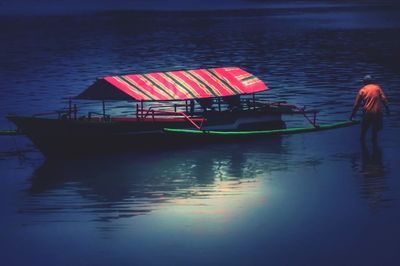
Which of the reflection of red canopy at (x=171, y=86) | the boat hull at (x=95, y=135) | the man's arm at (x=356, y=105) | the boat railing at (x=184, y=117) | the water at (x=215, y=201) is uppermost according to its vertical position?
the reflection of red canopy at (x=171, y=86)

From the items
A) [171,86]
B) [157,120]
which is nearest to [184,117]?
[157,120]

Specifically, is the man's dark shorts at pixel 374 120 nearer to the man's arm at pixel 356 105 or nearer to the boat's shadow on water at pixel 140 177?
the man's arm at pixel 356 105

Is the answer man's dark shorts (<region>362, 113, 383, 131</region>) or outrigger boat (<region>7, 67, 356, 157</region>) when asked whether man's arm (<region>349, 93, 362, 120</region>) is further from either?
outrigger boat (<region>7, 67, 356, 157</region>)

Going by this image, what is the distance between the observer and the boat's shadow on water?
1310 inches

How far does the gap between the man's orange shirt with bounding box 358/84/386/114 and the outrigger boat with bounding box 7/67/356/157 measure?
3.35m

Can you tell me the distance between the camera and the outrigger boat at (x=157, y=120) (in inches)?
1676

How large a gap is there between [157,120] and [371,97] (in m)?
9.31

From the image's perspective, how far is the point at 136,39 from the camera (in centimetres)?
15100

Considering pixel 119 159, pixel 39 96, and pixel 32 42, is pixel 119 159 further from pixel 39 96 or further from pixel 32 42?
pixel 32 42

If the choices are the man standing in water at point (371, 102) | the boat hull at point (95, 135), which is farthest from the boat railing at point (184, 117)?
the man standing in water at point (371, 102)

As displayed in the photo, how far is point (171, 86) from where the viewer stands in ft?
149

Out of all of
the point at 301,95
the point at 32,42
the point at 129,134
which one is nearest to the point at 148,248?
the point at 129,134

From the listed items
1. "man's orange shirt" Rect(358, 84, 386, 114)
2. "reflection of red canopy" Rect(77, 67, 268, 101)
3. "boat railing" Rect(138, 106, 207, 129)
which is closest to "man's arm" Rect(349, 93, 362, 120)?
"man's orange shirt" Rect(358, 84, 386, 114)

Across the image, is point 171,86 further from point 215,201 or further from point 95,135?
point 215,201
